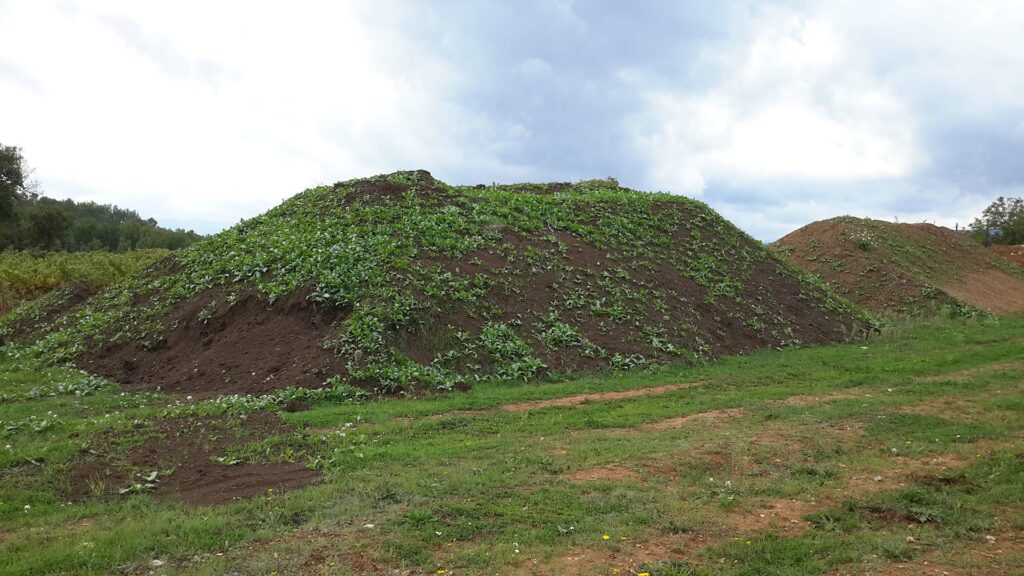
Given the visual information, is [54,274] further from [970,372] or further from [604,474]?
[970,372]

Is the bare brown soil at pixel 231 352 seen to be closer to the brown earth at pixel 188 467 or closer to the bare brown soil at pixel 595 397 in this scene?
the brown earth at pixel 188 467

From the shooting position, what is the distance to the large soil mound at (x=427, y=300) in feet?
35.9

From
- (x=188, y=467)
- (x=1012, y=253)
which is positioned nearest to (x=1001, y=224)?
(x=1012, y=253)

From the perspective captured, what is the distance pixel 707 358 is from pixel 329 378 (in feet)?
24.8

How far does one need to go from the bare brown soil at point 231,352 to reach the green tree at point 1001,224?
46.2 meters

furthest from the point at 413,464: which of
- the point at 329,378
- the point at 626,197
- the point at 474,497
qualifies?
the point at 626,197

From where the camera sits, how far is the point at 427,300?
1216 cm

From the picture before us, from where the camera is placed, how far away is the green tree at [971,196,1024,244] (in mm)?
41844

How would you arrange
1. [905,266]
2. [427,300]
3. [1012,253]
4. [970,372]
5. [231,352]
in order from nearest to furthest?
[231,352]
[970,372]
[427,300]
[905,266]
[1012,253]

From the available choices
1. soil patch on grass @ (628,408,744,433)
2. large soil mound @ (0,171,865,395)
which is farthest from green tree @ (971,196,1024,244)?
soil patch on grass @ (628,408,744,433)

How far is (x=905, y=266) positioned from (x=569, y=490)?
25.8 m

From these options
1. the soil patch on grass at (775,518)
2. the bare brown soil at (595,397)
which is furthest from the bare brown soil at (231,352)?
the soil patch on grass at (775,518)

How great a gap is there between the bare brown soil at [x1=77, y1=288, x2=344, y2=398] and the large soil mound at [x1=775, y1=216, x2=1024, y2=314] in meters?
19.4

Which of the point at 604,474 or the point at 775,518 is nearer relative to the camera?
the point at 775,518
